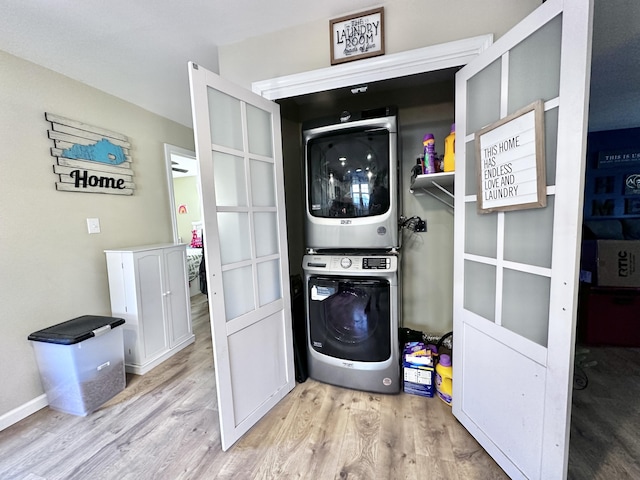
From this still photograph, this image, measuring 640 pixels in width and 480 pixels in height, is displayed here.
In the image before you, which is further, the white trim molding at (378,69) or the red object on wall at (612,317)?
the red object on wall at (612,317)

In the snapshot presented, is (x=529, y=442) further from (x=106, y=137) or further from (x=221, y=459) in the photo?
(x=106, y=137)

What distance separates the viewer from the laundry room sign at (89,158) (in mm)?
1893

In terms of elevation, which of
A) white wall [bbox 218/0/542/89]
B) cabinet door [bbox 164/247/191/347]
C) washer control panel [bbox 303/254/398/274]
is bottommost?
cabinet door [bbox 164/247/191/347]

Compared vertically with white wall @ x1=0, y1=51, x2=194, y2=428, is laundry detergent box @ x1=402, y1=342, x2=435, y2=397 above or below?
below

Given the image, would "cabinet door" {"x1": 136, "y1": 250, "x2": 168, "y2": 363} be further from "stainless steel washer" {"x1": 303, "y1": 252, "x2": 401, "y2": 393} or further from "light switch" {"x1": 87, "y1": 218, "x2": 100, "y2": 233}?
"stainless steel washer" {"x1": 303, "y1": 252, "x2": 401, "y2": 393}

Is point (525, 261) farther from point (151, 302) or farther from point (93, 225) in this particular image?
point (93, 225)

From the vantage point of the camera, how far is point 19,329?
1.67 m

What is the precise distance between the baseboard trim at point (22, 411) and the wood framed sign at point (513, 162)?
9.72 ft

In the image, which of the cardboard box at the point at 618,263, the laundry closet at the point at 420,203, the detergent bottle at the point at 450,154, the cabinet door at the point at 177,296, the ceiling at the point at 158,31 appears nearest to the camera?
the ceiling at the point at 158,31

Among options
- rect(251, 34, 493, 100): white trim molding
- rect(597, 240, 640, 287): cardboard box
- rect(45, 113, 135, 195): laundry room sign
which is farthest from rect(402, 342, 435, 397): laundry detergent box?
rect(45, 113, 135, 195): laundry room sign

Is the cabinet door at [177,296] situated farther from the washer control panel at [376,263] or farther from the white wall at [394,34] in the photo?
the washer control panel at [376,263]

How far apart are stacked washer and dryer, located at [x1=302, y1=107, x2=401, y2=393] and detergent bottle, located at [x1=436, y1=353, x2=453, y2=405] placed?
0.26 meters

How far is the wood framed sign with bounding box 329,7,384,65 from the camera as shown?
1.43 meters

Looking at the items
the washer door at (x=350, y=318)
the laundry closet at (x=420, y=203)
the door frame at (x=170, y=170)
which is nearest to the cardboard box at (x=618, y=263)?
the laundry closet at (x=420, y=203)
